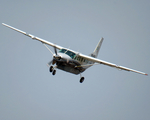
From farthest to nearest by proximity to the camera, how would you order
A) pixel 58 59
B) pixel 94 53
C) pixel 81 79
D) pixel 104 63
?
1. pixel 94 53
2. pixel 81 79
3. pixel 104 63
4. pixel 58 59

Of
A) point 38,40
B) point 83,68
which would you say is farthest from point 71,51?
point 38,40

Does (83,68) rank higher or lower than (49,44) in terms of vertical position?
lower

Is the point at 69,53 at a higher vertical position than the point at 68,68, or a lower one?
higher

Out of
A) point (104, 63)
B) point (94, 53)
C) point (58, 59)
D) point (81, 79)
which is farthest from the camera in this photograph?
point (94, 53)

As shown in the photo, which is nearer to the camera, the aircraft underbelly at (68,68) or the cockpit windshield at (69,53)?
the aircraft underbelly at (68,68)

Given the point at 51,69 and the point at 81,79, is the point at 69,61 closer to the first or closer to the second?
the point at 51,69

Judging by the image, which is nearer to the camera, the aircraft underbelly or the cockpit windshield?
the aircraft underbelly

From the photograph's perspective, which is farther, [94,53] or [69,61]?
[94,53]

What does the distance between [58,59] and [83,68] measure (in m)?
6.96

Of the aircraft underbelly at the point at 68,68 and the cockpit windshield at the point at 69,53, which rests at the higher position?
the cockpit windshield at the point at 69,53

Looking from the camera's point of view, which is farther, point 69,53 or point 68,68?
point 68,68

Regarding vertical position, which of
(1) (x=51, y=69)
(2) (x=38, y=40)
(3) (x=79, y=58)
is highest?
(2) (x=38, y=40)

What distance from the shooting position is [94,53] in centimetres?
5753

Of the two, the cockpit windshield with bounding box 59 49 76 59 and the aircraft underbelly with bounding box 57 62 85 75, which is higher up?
the cockpit windshield with bounding box 59 49 76 59
